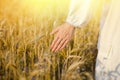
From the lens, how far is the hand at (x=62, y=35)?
109 cm

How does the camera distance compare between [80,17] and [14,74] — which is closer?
[80,17]

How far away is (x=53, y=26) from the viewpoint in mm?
1266

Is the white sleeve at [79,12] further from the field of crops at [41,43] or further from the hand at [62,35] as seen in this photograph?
the field of crops at [41,43]

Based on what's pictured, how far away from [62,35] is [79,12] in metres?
0.15

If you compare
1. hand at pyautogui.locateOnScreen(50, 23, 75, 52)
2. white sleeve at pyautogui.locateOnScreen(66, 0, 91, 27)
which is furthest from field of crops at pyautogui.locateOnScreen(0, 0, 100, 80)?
white sleeve at pyautogui.locateOnScreen(66, 0, 91, 27)

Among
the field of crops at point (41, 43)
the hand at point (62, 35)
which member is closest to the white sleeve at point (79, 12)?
the hand at point (62, 35)

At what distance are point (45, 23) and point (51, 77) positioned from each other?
Answer: 283 millimetres

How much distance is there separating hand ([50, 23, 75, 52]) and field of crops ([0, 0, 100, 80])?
0.16ft

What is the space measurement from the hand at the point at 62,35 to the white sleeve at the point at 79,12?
0.05m

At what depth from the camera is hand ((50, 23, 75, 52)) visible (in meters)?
1.09

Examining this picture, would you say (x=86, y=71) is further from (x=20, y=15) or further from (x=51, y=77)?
(x=20, y=15)

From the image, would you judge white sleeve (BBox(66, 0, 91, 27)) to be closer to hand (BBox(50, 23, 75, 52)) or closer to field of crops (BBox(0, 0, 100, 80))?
hand (BBox(50, 23, 75, 52))

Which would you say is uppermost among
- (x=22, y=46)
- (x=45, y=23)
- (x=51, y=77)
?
(x=45, y=23)

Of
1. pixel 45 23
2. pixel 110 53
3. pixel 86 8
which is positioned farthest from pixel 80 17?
pixel 45 23
